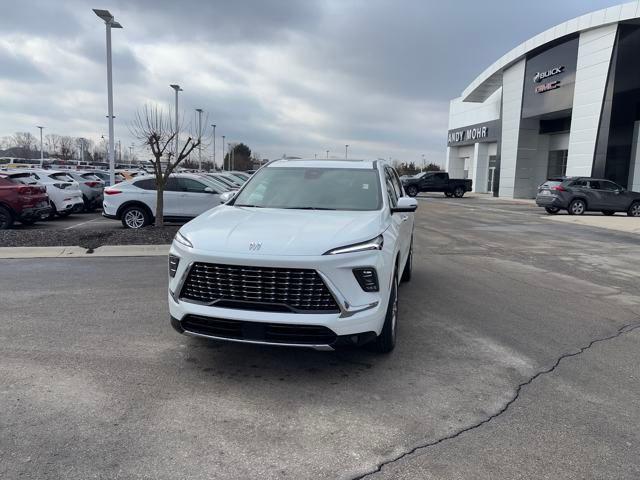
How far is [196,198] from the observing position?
13.3m

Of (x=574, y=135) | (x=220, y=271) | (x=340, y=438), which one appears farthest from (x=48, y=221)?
(x=574, y=135)

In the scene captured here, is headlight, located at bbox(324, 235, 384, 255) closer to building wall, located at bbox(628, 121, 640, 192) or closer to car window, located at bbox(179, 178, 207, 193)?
car window, located at bbox(179, 178, 207, 193)

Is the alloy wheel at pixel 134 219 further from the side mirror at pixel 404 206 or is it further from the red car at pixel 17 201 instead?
the side mirror at pixel 404 206

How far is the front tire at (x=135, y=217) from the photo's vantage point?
13.3 metres

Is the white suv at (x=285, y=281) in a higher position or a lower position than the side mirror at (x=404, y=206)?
lower

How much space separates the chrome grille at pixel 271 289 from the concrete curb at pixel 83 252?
256 inches

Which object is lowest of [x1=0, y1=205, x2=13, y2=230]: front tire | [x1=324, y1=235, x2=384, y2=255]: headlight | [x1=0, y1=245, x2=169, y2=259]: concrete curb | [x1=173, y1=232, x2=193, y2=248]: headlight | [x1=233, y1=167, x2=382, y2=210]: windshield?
[x1=0, y1=245, x2=169, y2=259]: concrete curb

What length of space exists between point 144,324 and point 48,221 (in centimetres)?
1239

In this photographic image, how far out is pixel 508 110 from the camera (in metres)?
39.0

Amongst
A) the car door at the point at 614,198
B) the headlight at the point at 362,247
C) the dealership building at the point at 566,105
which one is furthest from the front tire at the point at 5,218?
the dealership building at the point at 566,105

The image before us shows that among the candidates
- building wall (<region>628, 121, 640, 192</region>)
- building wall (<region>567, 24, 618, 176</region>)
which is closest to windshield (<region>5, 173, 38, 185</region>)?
building wall (<region>567, 24, 618, 176</region>)

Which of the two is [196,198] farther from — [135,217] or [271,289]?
[271,289]

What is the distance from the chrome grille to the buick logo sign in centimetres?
3433

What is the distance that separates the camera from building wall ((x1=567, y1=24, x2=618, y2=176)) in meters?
28.0
